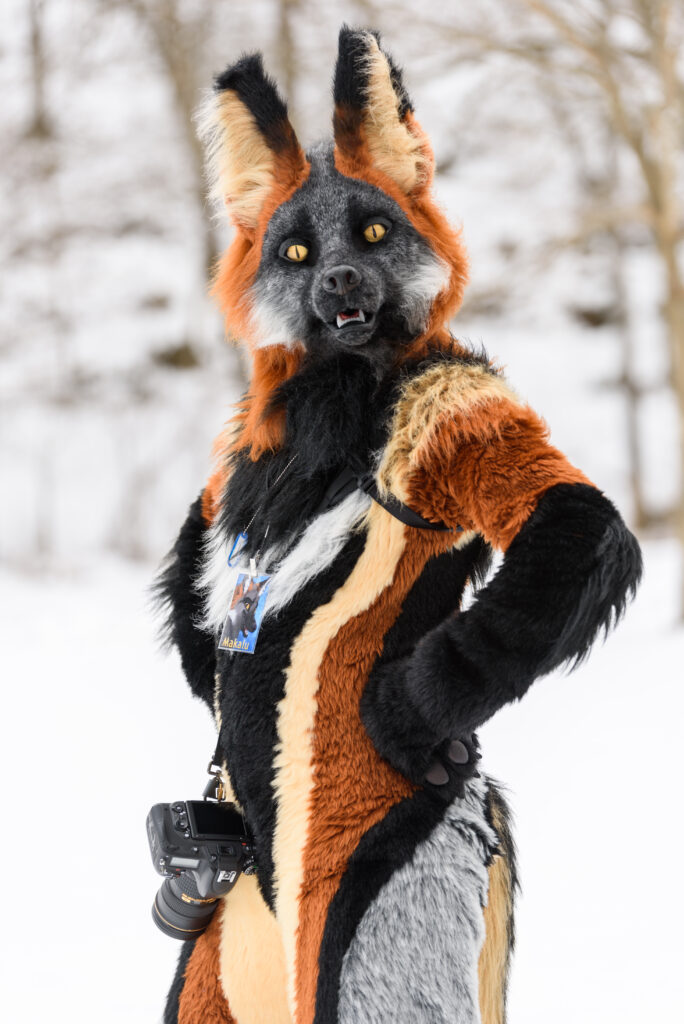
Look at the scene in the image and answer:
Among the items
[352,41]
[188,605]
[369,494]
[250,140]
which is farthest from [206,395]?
[369,494]

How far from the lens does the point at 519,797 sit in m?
4.01

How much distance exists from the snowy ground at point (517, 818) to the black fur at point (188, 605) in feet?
2.09

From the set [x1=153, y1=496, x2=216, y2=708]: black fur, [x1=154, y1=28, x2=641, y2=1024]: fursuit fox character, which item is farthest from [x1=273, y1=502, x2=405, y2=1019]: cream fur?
[x1=153, y1=496, x2=216, y2=708]: black fur

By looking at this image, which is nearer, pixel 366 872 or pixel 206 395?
pixel 366 872

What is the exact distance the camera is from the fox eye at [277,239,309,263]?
59.4 inches

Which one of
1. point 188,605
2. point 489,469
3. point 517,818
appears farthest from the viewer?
point 517,818

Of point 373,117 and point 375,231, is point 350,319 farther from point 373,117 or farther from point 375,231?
point 373,117

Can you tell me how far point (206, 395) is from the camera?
10.3 meters

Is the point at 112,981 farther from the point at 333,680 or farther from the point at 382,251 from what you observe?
the point at 382,251

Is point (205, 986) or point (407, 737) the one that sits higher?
point (407, 737)

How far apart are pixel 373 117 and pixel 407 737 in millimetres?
883

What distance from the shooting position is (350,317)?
4.73ft

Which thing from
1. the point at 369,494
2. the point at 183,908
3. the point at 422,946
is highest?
the point at 369,494

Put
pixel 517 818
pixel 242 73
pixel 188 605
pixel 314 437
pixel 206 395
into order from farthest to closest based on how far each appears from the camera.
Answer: pixel 206 395, pixel 517 818, pixel 188 605, pixel 242 73, pixel 314 437
